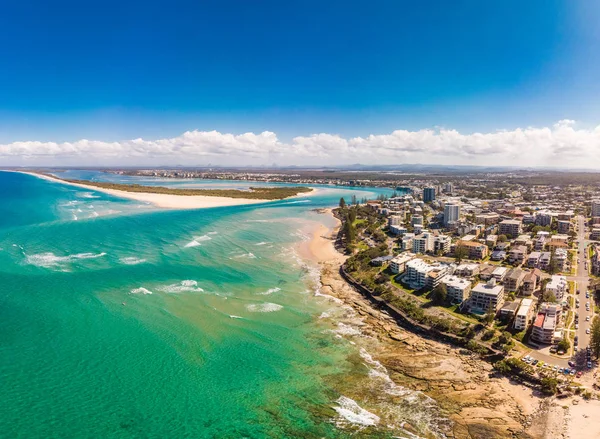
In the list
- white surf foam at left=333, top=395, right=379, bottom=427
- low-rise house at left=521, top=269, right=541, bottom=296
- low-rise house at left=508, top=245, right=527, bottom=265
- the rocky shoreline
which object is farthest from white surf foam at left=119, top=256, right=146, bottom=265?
low-rise house at left=508, top=245, right=527, bottom=265

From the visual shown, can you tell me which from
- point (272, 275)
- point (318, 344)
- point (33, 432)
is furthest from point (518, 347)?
point (33, 432)

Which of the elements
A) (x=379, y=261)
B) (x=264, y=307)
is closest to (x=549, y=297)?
(x=379, y=261)

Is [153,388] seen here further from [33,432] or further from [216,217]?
[216,217]

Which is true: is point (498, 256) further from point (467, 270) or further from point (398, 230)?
point (398, 230)

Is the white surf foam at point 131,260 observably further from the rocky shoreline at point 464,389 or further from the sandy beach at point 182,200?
the sandy beach at point 182,200

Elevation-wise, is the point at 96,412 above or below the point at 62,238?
below

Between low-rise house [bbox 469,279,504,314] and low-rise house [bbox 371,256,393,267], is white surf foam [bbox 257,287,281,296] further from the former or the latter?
low-rise house [bbox 469,279,504,314]
